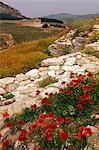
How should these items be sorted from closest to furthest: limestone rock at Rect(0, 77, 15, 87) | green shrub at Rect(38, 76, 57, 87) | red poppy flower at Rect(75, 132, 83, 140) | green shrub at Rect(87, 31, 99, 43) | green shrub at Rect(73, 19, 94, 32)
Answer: red poppy flower at Rect(75, 132, 83, 140), green shrub at Rect(38, 76, 57, 87), limestone rock at Rect(0, 77, 15, 87), green shrub at Rect(87, 31, 99, 43), green shrub at Rect(73, 19, 94, 32)

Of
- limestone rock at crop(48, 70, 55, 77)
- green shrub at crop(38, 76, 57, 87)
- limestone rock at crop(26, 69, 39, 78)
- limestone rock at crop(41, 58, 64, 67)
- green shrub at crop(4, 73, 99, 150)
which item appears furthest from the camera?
limestone rock at crop(41, 58, 64, 67)

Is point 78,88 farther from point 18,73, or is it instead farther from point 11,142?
point 18,73

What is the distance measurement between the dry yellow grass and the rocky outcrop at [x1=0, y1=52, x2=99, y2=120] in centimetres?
67

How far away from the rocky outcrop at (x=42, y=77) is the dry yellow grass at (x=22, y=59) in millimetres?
673

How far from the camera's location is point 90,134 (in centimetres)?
646

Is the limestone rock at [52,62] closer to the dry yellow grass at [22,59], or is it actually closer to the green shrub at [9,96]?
the dry yellow grass at [22,59]

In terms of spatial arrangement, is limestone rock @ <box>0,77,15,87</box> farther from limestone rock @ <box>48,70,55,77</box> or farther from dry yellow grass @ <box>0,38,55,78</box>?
limestone rock @ <box>48,70,55,77</box>

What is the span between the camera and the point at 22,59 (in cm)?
1366

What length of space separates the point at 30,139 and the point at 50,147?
0.55 meters

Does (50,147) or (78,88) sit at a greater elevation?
(78,88)

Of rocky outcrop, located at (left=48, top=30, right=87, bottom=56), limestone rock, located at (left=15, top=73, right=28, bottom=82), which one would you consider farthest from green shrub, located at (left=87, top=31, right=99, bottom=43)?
limestone rock, located at (left=15, top=73, right=28, bottom=82)

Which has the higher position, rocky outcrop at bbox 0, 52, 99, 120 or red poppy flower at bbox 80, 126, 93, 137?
red poppy flower at bbox 80, 126, 93, 137

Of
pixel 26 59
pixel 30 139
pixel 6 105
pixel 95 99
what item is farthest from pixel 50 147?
pixel 26 59

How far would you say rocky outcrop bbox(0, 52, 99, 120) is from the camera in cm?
896
